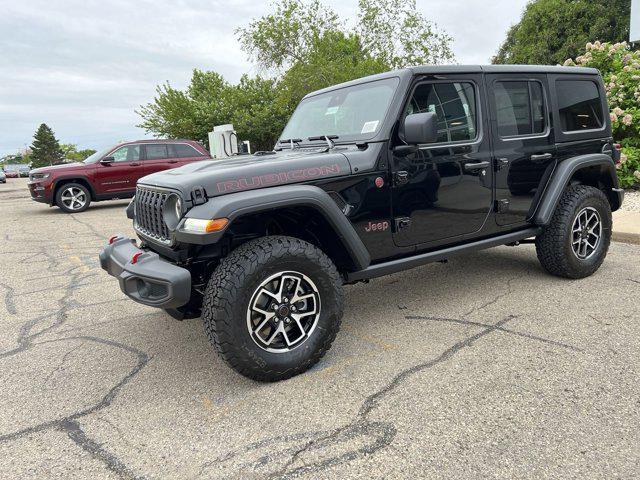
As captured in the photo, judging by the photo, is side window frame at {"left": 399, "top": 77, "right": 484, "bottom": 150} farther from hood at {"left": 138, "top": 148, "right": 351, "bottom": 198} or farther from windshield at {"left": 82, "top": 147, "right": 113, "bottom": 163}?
windshield at {"left": 82, "top": 147, "right": 113, "bottom": 163}

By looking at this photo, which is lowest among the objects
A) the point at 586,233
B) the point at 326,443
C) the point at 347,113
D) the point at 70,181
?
the point at 326,443

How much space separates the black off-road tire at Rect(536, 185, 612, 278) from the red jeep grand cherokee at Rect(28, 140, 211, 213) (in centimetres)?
895

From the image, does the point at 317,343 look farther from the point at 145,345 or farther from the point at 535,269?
the point at 535,269

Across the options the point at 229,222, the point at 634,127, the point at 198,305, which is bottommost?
the point at 198,305

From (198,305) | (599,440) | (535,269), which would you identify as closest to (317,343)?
(198,305)

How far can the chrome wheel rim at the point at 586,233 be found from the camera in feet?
14.6

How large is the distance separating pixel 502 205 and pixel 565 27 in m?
25.0

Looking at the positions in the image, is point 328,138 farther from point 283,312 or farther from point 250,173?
point 283,312

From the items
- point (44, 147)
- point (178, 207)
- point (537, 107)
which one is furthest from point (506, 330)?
point (44, 147)

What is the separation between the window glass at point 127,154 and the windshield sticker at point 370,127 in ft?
31.9

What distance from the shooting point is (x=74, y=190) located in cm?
1146

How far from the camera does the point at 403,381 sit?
281 cm

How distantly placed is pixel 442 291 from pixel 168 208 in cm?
264

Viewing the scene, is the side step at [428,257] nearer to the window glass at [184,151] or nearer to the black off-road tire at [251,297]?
the black off-road tire at [251,297]
